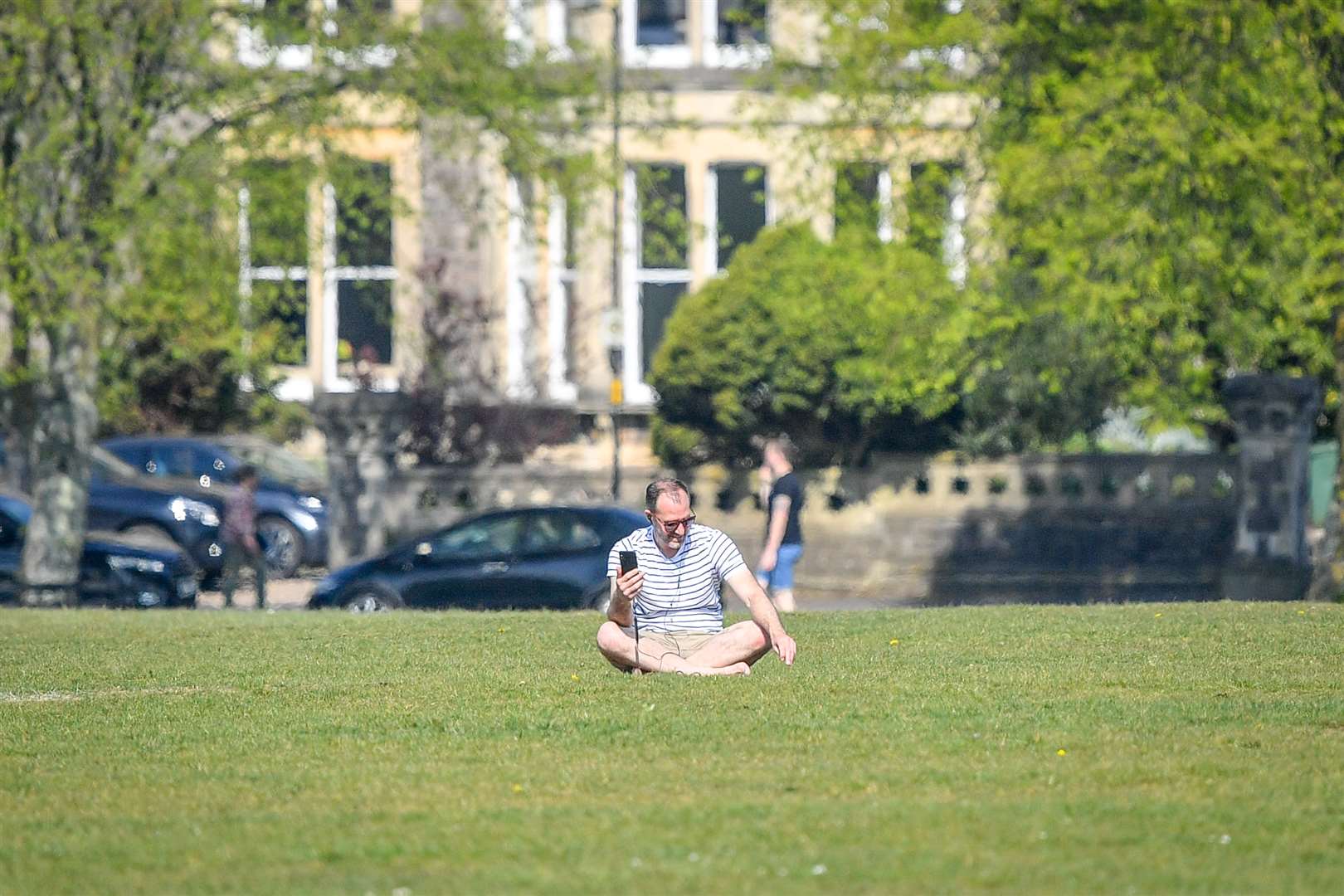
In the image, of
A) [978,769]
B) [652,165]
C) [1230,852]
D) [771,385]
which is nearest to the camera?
[1230,852]

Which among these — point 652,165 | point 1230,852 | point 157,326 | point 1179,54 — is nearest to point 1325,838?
point 1230,852

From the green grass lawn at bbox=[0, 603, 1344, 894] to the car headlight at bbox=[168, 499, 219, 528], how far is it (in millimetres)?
14493

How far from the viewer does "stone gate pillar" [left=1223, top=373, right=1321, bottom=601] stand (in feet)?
89.3

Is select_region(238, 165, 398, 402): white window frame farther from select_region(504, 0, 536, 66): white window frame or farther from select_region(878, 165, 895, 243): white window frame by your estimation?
select_region(878, 165, 895, 243): white window frame

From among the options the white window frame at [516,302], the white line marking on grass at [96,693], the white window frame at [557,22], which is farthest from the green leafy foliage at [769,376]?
the white line marking on grass at [96,693]

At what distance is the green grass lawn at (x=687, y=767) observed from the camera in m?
7.84

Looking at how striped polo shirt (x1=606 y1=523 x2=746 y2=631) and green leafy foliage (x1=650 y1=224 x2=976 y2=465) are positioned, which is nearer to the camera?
striped polo shirt (x1=606 y1=523 x2=746 y2=631)

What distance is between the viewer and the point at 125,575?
25.5 metres

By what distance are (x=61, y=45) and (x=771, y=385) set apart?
1143cm

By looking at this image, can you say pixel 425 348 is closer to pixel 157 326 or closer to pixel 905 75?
pixel 157 326

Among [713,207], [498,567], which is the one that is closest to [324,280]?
[713,207]

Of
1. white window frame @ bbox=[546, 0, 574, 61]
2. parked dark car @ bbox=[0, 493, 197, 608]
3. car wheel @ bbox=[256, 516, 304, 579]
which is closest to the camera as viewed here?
parked dark car @ bbox=[0, 493, 197, 608]

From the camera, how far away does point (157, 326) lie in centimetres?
3322

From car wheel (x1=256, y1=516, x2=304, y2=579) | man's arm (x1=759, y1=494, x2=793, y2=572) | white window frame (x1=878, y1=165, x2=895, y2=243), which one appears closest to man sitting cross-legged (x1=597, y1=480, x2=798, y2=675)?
man's arm (x1=759, y1=494, x2=793, y2=572)
